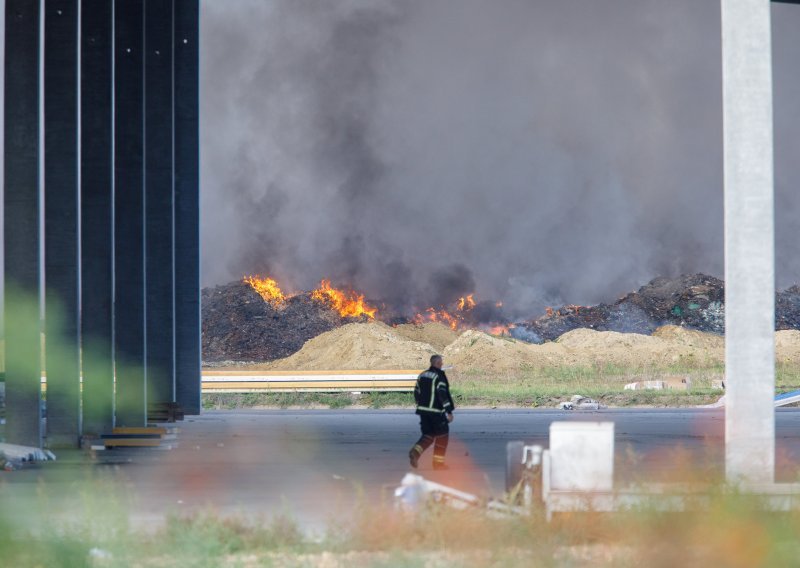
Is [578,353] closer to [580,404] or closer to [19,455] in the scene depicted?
[580,404]

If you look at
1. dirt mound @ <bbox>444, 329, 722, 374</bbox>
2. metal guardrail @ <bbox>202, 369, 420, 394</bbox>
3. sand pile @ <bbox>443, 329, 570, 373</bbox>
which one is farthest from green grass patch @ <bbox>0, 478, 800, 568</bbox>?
sand pile @ <bbox>443, 329, 570, 373</bbox>

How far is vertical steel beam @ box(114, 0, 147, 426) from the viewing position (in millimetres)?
26844

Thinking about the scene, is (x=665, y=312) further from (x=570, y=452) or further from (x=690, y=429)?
(x=570, y=452)

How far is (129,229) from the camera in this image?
2712cm

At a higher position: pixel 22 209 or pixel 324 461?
pixel 22 209

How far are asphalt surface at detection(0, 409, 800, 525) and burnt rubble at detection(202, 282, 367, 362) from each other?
5227 cm

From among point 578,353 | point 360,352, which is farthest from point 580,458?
point 578,353

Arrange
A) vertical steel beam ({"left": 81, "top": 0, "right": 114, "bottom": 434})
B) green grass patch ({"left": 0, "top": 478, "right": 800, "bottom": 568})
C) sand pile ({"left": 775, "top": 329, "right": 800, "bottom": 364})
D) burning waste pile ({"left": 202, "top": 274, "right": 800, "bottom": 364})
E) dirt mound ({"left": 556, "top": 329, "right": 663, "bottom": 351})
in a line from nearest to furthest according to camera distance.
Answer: green grass patch ({"left": 0, "top": 478, "right": 800, "bottom": 568}), vertical steel beam ({"left": 81, "top": 0, "right": 114, "bottom": 434}), sand pile ({"left": 775, "top": 329, "right": 800, "bottom": 364}), dirt mound ({"left": 556, "top": 329, "right": 663, "bottom": 351}), burning waste pile ({"left": 202, "top": 274, "right": 800, "bottom": 364})

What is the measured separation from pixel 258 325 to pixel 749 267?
76.0 m

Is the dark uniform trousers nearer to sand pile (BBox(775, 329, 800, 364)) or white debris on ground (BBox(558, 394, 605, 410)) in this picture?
white debris on ground (BBox(558, 394, 605, 410))

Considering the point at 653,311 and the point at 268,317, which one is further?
the point at 268,317

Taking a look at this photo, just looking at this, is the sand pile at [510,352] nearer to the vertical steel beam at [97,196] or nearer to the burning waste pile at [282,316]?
the burning waste pile at [282,316]

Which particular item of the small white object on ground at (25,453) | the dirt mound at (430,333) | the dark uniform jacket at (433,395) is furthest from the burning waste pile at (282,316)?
the dark uniform jacket at (433,395)

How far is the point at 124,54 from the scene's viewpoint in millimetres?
27469
